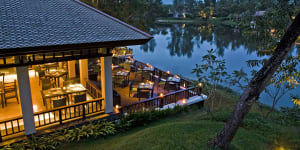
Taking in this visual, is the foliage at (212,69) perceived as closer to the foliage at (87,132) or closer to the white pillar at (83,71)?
the foliage at (87,132)

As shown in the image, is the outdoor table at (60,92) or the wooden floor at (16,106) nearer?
the wooden floor at (16,106)

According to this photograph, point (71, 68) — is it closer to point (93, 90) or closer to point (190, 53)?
point (93, 90)

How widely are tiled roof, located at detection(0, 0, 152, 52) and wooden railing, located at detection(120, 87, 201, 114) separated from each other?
2.57 m

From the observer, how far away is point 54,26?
19.1ft

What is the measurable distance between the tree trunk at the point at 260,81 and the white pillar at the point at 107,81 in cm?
399

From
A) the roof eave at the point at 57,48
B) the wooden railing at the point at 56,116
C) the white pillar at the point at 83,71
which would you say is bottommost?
the wooden railing at the point at 56,116

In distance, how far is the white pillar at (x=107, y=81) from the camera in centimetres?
672

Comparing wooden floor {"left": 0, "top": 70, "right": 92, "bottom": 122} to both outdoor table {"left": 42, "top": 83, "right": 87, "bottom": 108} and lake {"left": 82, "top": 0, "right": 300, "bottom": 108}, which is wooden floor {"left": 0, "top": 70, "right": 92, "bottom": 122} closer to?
outdoor table {"left": 42, "top": 83, "right": 87, "bottom": 108}

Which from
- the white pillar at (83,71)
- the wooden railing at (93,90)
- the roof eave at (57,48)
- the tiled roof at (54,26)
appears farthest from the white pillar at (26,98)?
the white pillar at (83,71)

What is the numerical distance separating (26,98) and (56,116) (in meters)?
1.32

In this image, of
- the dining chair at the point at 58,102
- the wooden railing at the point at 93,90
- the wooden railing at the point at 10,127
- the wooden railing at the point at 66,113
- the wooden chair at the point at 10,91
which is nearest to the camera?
the wooden railing at the point at 10,127

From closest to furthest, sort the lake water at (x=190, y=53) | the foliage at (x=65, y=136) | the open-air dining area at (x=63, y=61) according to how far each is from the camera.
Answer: the open-air dining area at (x=63, y=61), the foliage at (x=65, y=136), the lake water at (x=190, y=53)

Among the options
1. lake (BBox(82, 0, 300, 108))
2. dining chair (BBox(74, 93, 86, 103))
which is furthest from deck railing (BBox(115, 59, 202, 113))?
lake (BBox(82, 0, 300, 108))

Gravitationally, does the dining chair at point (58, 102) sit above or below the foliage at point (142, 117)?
above
